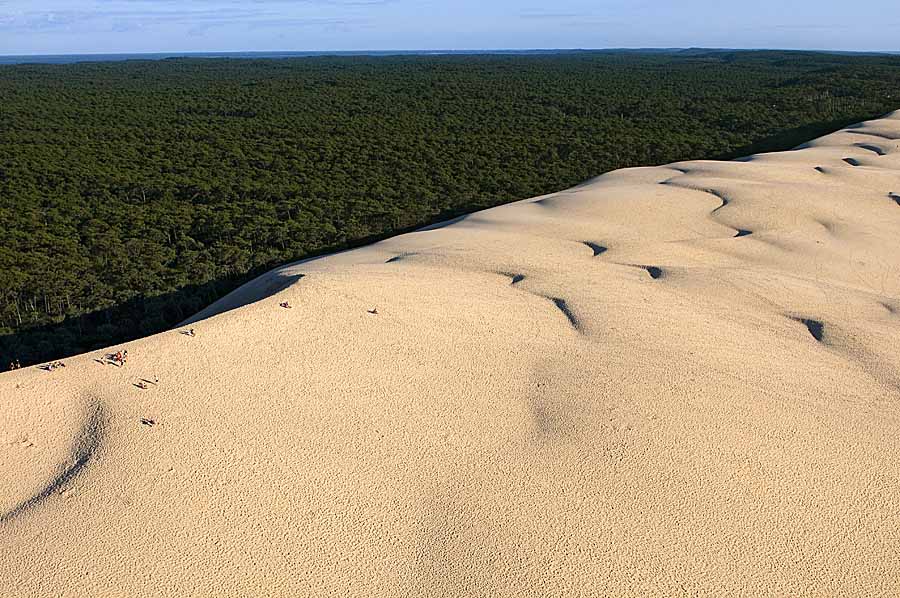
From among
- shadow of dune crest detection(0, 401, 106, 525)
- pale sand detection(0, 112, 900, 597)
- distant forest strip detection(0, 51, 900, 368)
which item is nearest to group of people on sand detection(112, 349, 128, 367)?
pale sand detection(0, 112, 900, 597)

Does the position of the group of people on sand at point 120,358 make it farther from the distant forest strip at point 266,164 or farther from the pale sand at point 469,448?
the distant forest strip at point 266,164

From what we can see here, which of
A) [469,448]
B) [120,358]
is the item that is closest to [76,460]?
[120,358]

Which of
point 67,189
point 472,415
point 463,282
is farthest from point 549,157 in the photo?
point 472,415

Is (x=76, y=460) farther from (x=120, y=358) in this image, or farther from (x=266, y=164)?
(x=266, y=164)

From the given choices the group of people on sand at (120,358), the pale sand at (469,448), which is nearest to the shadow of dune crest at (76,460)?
the pale sand at (469,448)

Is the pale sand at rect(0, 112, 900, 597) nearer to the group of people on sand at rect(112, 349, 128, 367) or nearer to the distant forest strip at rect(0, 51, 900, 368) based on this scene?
the group of people on sand at rect(112, 349, 128, 367)

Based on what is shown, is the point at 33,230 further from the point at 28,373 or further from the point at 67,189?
the point at 28,373
